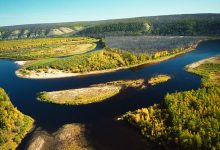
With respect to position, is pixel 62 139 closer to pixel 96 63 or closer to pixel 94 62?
pixel 96 63

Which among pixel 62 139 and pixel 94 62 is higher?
pixel 94 62

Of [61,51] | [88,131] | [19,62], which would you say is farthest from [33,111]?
[61,51]

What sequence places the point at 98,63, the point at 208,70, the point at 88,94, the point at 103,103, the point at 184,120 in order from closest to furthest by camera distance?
the point at 184,120 < the point at 103,103 < the point at 88,94 < the point at 208,70 < the point at 98,63

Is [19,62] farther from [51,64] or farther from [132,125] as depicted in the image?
[132,125]

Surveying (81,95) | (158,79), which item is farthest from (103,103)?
A: (158,79)

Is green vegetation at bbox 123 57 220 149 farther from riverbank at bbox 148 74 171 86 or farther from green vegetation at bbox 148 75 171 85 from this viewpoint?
green vegetation at bbox 148 75 171 85

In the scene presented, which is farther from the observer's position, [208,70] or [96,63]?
[96,63]

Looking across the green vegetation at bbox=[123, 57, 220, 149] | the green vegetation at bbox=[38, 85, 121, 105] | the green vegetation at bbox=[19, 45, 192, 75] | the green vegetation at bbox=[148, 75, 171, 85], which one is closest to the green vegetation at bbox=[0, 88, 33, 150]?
the green vegetation at bbox=[38, 85, 121, 105]
